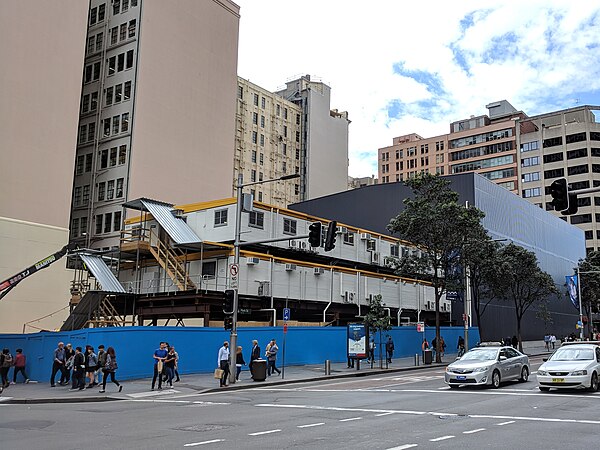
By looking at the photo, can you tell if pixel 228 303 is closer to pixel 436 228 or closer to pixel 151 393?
pixel 151 393

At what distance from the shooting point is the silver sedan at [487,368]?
22.4 meters

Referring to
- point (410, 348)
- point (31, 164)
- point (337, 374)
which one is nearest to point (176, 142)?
point (31, 164)

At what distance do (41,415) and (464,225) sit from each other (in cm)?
3010

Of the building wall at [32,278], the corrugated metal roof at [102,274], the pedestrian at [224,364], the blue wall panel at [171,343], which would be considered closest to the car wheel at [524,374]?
the pedestrian at [224,364]

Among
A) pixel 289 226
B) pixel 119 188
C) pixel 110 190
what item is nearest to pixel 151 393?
pixel 289 226

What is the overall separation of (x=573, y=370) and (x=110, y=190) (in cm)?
4619

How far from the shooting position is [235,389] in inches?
982

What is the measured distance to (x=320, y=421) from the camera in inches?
571

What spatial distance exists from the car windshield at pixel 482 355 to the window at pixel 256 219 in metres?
19.5

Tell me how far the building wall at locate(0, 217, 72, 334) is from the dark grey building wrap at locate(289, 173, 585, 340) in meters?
30.0

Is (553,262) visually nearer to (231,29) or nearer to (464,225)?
(464,225)

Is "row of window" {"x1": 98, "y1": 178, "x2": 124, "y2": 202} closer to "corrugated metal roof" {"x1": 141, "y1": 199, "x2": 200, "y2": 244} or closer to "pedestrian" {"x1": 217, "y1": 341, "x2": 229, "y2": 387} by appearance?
"corrugated metal roof" {"x1": 141, "y1": 199, "x2": 200, "y2": 244}

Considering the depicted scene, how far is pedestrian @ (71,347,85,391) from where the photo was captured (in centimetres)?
2442

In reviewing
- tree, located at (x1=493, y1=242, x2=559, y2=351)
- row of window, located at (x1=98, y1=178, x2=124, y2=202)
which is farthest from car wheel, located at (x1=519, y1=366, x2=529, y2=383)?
row of window, located at (x1=98, y1=178, x2=124, y2=202)
